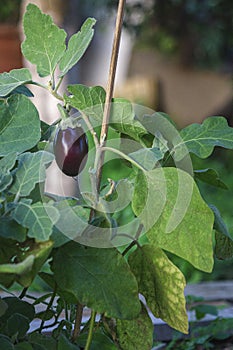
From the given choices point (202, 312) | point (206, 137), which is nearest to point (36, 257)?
point (206, 137)

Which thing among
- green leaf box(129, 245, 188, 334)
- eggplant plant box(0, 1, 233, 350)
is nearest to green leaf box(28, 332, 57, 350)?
eggplant plant box(0, 1, 233, 350)

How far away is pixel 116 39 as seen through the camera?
2.39 ft

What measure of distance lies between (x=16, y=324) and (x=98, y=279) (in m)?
0.12

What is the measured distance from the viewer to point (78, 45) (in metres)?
0.73

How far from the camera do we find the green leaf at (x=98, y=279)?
662 mm

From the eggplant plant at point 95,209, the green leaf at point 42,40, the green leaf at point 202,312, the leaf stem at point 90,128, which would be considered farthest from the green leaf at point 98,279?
the green leaf at point 202,312

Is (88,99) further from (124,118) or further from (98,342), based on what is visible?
(98,342)

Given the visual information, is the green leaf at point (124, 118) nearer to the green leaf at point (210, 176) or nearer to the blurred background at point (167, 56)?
the green leaf at point (210, 176)

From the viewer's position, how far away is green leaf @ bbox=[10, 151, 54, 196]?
643mm

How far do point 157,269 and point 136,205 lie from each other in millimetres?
78

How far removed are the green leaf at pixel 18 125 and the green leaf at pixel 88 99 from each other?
0.04 m

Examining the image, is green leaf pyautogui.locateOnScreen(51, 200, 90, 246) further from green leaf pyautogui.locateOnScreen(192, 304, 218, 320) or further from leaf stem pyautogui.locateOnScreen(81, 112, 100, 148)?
green leaf pyautogui.locateOnScreen(192, 304, 218, 320)

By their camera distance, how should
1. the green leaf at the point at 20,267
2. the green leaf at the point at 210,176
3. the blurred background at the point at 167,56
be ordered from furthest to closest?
the blurred background at the point at 167,56 → the green leaf at the point at 210,176 → the green leaf at the point at 20,267

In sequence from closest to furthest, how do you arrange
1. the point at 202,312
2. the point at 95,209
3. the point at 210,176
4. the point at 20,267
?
the point at 20,267, the point at 95,209, the point at 210,176, the point at 202,312
